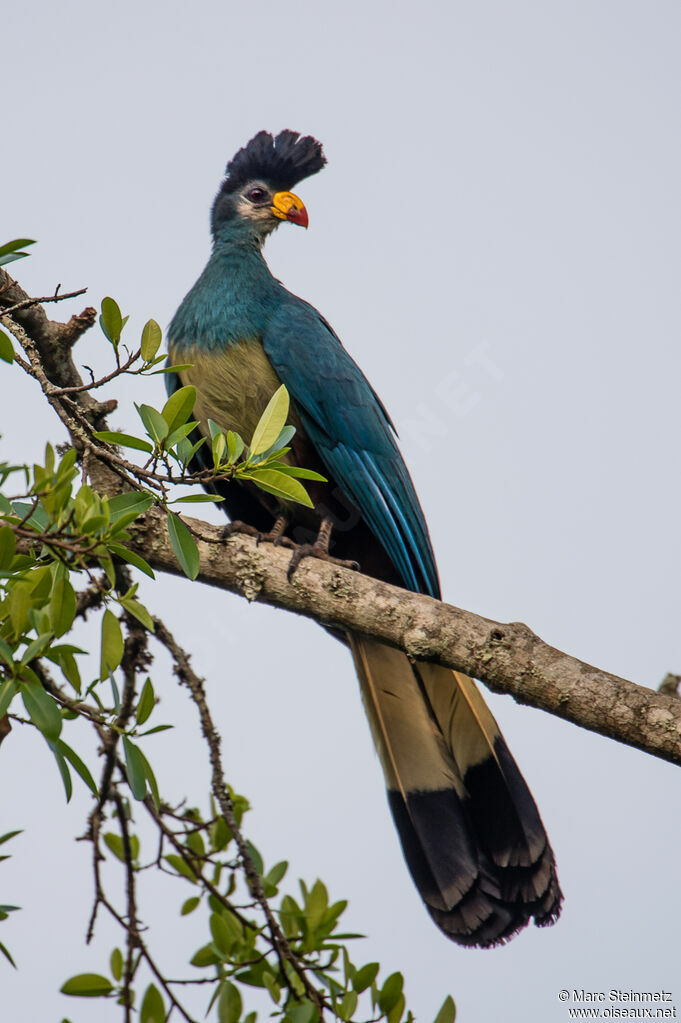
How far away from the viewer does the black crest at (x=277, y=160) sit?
472 centimetres

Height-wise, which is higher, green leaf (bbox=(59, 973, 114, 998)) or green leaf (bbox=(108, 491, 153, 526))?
green leaf (bbox=(108, 491, 153, 526))

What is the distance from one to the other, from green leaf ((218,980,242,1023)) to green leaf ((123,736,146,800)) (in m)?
1.02

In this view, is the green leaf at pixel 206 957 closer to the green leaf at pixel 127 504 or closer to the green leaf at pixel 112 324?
the green leaf at pixel 127 504

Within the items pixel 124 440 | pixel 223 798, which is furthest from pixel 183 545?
pixel 223 798

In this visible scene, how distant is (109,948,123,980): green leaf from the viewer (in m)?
2.81

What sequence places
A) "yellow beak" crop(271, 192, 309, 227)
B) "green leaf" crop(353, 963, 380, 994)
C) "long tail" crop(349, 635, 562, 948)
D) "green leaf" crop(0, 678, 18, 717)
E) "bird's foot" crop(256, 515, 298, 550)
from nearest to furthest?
1. "green leaf" crop(0, 678, 18, 717)
2. "green leaf" crop(353, 963, 380, 994)
3. "long tail" crop(349, 635, 562, 948)
4. "bird's foot" crop(256, 515, 298, 550)
5. "yellow beak" crop(271, 192, 309, 227)

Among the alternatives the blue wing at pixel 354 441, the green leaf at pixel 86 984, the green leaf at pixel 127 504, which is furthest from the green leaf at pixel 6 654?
the blue wing at pixel 354 441

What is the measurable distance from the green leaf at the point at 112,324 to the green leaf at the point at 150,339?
0.20 feet

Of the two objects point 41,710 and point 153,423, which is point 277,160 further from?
point 41,710

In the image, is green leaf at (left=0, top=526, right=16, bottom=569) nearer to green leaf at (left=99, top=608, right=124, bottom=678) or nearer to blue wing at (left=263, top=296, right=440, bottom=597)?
green leaf at (left=99, top=608, right=124, bottom=678)

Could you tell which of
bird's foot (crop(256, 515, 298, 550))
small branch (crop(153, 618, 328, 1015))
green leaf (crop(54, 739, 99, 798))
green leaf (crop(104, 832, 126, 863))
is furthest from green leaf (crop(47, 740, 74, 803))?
bird's foot (crop(256, 515, 298, 550))

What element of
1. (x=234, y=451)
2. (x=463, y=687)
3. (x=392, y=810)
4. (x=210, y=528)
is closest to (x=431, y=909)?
(x=392, y=810)

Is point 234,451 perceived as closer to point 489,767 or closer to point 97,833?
point 97,833

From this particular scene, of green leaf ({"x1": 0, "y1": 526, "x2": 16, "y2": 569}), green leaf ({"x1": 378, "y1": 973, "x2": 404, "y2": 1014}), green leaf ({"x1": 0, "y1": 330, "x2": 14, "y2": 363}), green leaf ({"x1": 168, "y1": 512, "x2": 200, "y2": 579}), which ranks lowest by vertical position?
green leaf ({"x1": 378, "y1": 973, "x2": 404, "y2": 1014})
